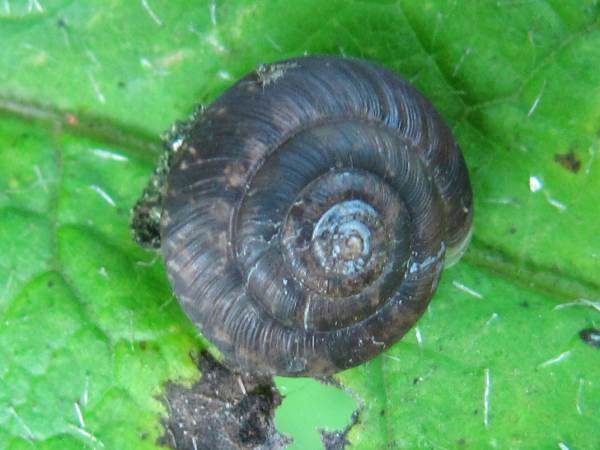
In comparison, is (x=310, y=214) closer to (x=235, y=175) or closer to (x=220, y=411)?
(x=235, y=175)

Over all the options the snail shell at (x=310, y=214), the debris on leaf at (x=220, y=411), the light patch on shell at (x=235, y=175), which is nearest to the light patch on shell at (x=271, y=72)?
the snail shell at (x=310, y=214)

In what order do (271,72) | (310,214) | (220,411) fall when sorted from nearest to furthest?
(310,214)
(271,72)
(220,411)

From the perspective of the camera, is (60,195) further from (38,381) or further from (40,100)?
(38,381)

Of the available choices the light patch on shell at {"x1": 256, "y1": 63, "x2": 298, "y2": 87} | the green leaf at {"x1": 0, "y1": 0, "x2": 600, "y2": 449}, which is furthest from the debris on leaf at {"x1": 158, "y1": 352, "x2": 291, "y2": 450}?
the light patch on shell at {"x1": 256, "y1": 63, "x2": 298, "y2": 87}

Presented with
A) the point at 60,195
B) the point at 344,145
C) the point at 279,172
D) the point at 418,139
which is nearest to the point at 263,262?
the point at 279,172

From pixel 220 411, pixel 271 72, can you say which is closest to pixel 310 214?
pixel 271 72

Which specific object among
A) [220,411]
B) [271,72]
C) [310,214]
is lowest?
[220,411]
